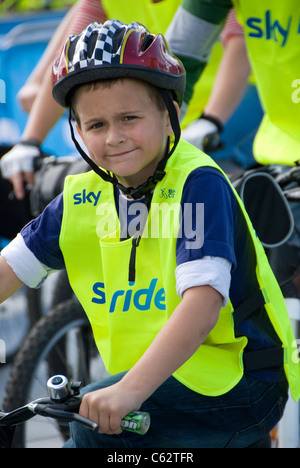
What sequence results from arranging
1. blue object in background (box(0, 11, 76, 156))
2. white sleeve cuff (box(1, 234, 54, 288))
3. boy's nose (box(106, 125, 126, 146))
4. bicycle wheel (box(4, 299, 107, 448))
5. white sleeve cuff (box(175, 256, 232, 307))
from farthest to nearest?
1. blue object in background (box(0, 11, 76, 156))
2. bicycle wheel (box(4, 299, 107, 448))
3. white sleeve cuff (box(1, 234, 54, 288))
4. boy's nose (box(106, 125, 126, 146))
5. white sleeve cuff (box(175, 256, 232, 307))

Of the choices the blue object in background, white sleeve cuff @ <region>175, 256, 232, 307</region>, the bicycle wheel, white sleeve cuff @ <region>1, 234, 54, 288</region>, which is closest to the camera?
white sleeve cuff @ <region>175, 256, 232, 307</region>

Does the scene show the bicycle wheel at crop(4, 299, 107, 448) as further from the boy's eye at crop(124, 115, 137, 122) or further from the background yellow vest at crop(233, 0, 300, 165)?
the boy's eye at crop(124, 115, 137, 122)

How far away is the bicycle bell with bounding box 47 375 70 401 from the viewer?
176 cm

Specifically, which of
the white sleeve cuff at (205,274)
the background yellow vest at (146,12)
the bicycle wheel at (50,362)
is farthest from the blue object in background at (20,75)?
the white sleeve cuff at (205,274)

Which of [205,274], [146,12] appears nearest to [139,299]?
[205,274]

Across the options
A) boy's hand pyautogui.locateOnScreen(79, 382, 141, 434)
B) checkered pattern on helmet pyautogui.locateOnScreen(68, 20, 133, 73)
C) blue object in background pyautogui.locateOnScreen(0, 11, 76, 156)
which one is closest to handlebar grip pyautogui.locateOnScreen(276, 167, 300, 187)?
checkered pattern on helmet pyautogui.locateOnScreen(68, 20, 133, 73)

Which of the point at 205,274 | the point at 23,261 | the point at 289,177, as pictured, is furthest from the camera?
the point at 289,177

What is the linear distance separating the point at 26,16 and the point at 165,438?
22.4 ft

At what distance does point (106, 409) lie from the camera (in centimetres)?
175

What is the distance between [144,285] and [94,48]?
0.69m

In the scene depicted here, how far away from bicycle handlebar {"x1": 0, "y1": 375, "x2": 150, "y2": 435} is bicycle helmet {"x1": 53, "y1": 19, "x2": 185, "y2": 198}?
2.32 feet

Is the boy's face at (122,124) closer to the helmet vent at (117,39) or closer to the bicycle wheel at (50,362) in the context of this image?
the helmet vent at (117,39)

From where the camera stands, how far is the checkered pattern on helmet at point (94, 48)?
7.00 ft

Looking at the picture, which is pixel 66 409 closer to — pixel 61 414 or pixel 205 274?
pixel 61 414
